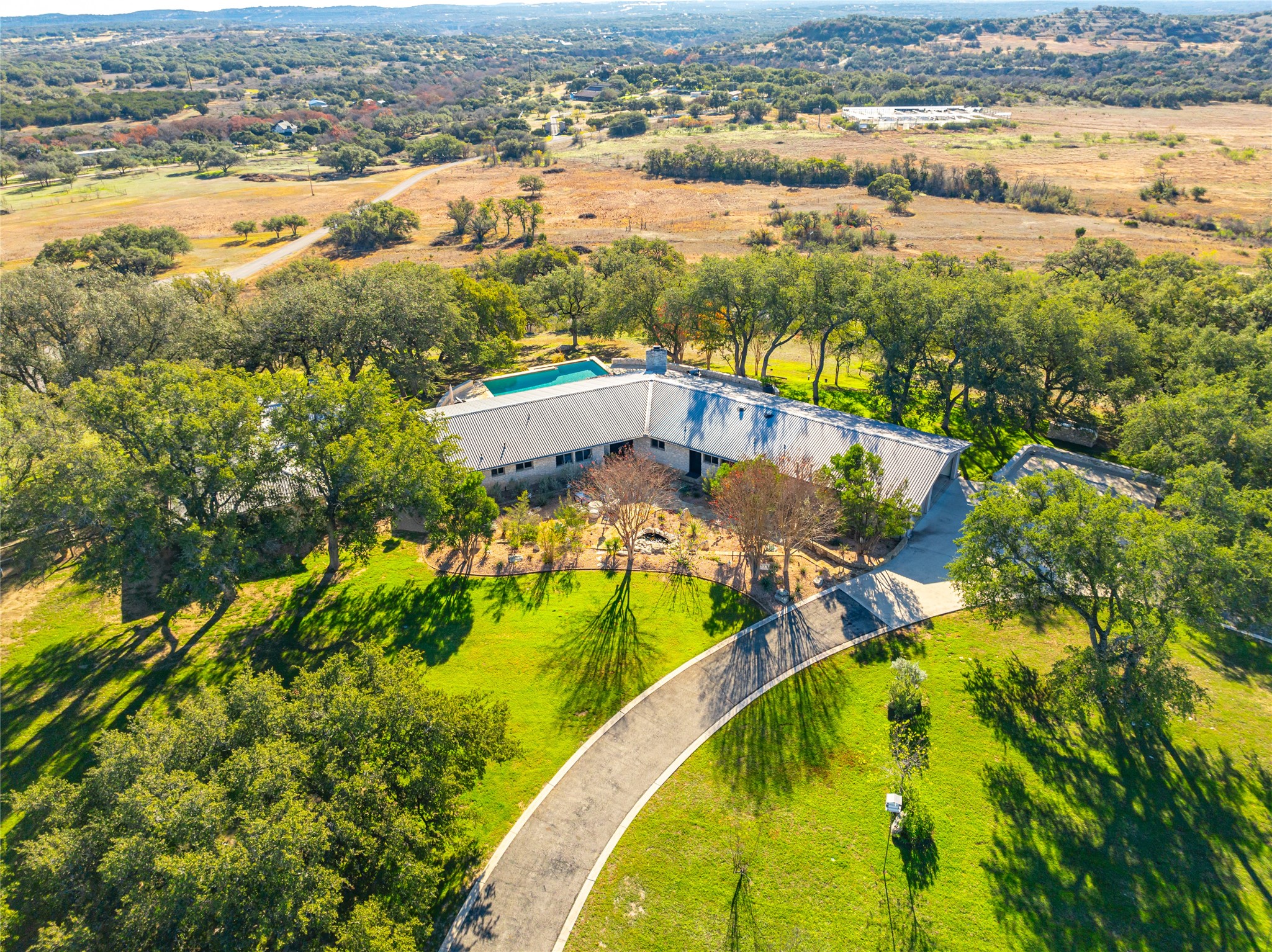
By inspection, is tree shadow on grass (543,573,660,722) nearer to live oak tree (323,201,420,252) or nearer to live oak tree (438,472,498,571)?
live oak tree (438,472,498,571)

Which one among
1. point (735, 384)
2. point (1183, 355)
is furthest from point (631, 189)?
point (1183, 355)

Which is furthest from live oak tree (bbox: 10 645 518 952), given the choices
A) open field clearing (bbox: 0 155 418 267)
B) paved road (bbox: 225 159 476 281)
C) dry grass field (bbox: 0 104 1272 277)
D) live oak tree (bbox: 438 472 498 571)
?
open field clearing (bbox: 0 155 418 267)

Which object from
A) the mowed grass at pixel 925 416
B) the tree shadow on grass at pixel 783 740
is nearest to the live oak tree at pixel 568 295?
the mowed grass at pixel 925 416

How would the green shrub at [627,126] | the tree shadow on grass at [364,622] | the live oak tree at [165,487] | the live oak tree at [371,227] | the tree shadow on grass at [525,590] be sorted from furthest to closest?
the green shrub at [627,126] → the live oak tree at [371,227] → the tree shadow on grass at [525,590] → the tree shadow on grass at [364,622] → the live oak tree at [165,487]

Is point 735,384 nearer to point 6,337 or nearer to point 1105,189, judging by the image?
point 6,337

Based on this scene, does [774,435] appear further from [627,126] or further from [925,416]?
[627,126]

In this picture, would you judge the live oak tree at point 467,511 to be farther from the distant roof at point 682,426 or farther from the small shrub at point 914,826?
the small shrub at point 914,826

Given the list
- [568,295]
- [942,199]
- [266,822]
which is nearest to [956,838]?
[266,822]
